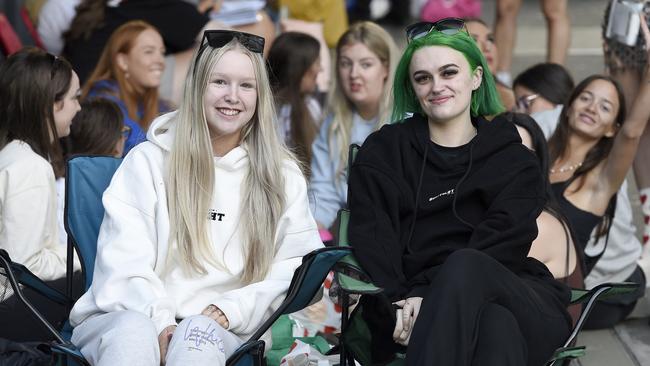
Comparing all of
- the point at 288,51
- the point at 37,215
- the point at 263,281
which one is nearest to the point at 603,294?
the point at 263,281

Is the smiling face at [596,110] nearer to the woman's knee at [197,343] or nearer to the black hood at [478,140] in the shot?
the black hood at [478,140]

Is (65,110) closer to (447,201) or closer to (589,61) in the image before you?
(447,201)

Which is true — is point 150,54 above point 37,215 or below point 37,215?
above

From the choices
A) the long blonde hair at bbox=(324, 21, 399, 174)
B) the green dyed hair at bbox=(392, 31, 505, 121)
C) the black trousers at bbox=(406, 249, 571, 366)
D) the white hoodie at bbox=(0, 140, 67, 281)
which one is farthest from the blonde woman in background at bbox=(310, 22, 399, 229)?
the black trousers at bbox=(406, 249, 571, 366)

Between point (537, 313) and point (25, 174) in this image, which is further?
point (25, 174)

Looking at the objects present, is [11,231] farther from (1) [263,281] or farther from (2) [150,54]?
(2) [150,54]

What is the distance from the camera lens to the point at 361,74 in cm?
657

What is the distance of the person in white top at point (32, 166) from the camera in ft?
16.2

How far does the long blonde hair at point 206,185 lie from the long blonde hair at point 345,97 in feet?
6.23

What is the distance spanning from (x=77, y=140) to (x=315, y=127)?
1.58 meters

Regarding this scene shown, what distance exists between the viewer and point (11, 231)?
16.4 ft

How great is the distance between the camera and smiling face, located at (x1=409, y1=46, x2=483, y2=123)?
15.1 feet

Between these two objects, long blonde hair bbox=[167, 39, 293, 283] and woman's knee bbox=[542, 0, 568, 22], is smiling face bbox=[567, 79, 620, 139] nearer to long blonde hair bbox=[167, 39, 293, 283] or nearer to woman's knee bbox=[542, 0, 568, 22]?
long blonde hair bbox=[167, 39, 293, 283]

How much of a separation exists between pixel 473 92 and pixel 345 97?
6.30 ft
